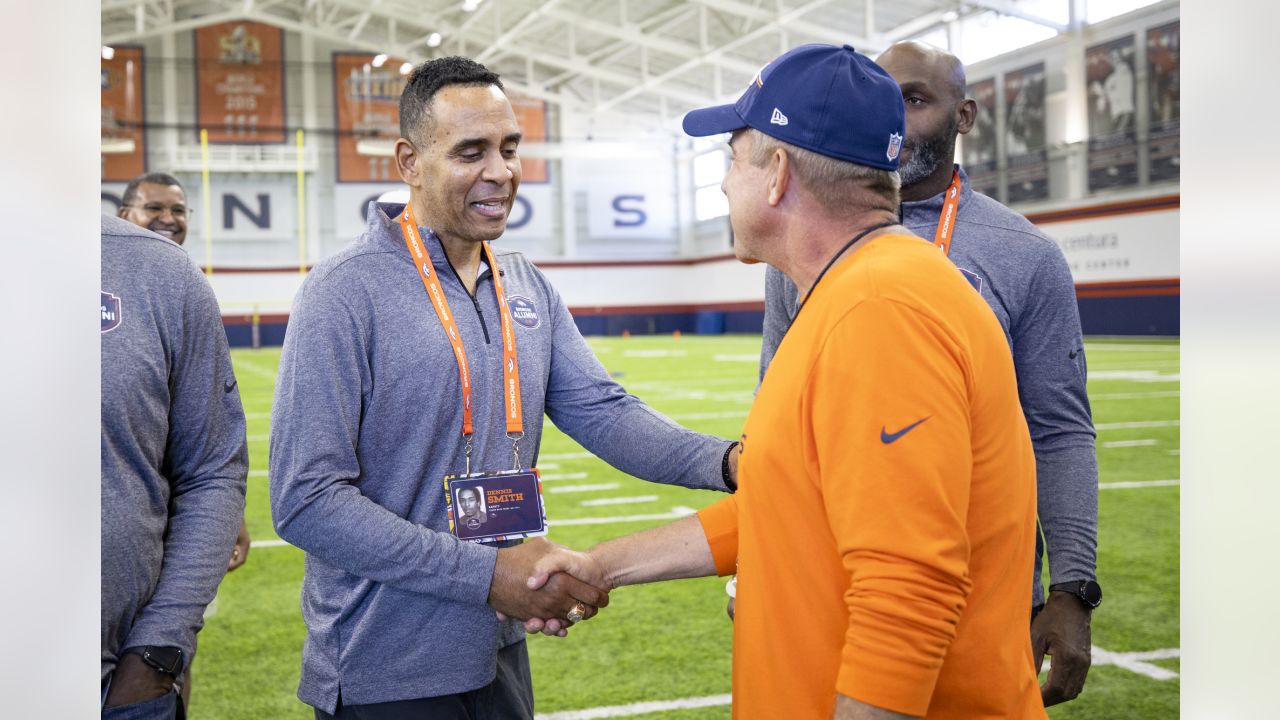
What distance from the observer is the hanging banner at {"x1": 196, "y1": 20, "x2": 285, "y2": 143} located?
32.1 meters

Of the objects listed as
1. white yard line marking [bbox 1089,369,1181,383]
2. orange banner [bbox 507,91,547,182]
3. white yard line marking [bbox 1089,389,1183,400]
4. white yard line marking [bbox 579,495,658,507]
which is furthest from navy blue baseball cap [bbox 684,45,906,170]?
orange banner [bbox 507,91,547,182]

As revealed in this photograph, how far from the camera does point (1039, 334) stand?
2.51 meters

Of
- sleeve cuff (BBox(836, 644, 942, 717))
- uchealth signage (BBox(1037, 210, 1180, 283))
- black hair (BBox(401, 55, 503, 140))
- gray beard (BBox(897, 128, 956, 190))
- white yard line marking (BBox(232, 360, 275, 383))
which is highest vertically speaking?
uchealth signage (BBox(1037, 210, 1180, 283))

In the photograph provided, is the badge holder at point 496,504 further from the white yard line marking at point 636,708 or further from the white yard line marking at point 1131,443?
the white yard line marking at point 1131,443

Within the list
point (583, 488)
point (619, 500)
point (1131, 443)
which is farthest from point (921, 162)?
point (1131, 443)

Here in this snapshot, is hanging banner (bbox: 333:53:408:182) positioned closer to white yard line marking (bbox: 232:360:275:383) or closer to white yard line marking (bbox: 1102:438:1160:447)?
white yard line marking (bbox: 232:360:275:383)

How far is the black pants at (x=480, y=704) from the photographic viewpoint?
6.99 feet

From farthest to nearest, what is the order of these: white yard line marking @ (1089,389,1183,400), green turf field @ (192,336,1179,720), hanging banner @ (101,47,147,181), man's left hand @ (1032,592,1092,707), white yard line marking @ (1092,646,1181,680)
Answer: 1. hanging banner @ (101,47,147,181)
2. white yard line marking @ (1089,389,1183,400)
3. white yard line marking @ (1092,646,1181,680)
4. green turf field @ (192,336,1179,720)
5. man's left hand @ (1032,592,1092,707)

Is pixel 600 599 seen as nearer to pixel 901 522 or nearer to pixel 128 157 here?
pixel 901 522

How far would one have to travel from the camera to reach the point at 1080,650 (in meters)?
2.43

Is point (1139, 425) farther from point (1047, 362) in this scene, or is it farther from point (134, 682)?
point (134, 682)

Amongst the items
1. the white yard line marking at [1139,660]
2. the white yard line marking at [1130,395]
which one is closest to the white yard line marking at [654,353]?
the white yard line marking at [1130,395]

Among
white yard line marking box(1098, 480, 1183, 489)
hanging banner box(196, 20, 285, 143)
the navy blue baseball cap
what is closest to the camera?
the navy blue baseball cap

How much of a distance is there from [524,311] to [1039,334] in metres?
1.16
